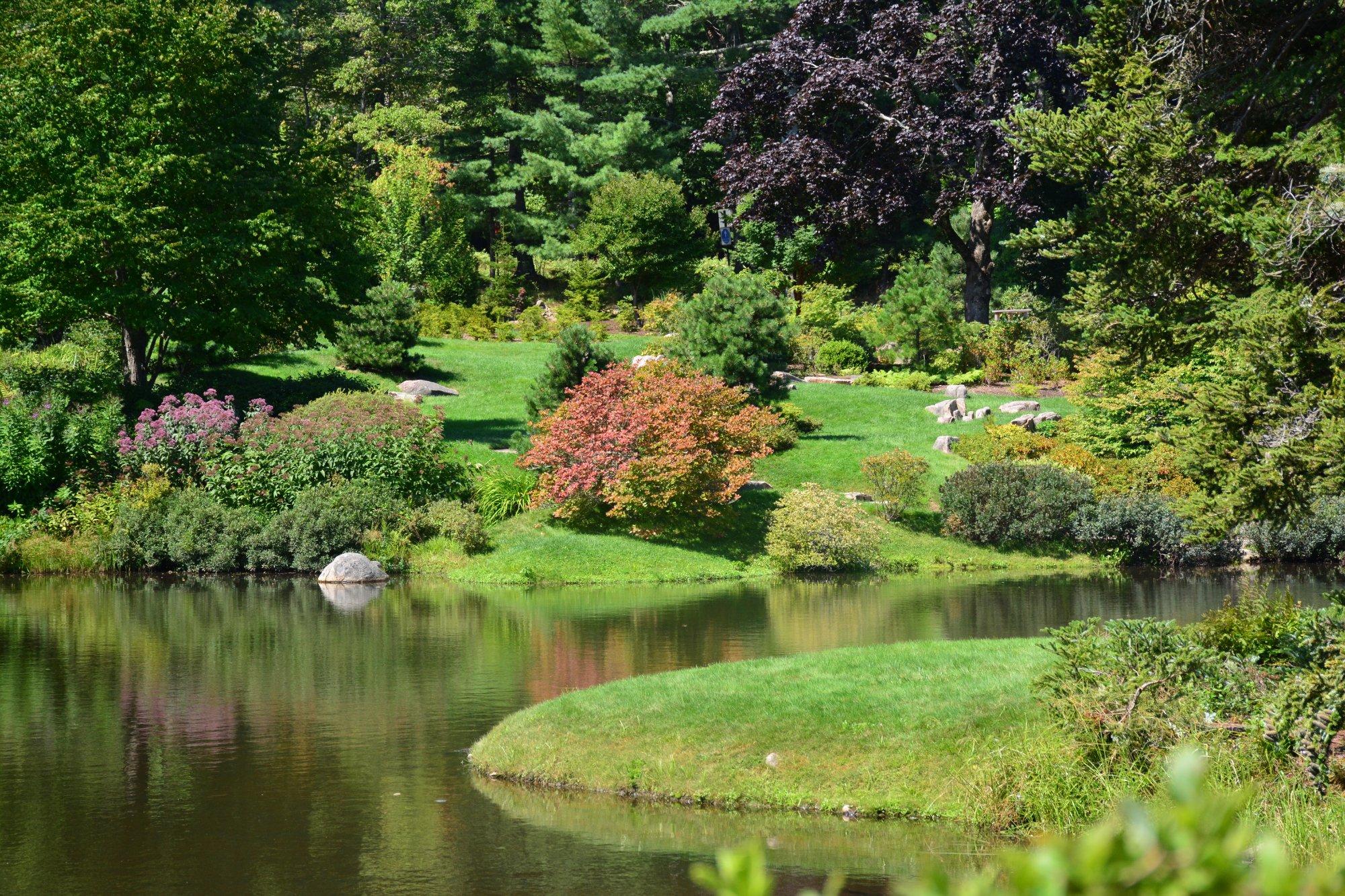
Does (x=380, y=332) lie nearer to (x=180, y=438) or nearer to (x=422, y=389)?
(x=422, y=389)

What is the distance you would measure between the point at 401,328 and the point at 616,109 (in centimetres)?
2173

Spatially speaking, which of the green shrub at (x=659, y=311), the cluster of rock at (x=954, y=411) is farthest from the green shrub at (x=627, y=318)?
the cluster of rock at (x=954, y=411)

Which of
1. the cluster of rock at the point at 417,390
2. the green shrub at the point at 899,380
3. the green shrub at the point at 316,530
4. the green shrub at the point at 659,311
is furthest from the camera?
the green shrub at the point at 659,311

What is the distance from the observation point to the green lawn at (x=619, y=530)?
29.3 metres

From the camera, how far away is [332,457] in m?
31.5

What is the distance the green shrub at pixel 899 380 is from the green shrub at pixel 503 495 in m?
15.4

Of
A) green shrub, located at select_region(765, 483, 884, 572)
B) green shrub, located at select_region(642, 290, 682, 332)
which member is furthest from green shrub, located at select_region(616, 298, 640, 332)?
green shrub, located at select_region(765, 483, 884, 572)

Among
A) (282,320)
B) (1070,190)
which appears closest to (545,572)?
(282,320)

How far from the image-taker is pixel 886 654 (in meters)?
15.4

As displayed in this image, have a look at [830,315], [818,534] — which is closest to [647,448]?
[818,534]

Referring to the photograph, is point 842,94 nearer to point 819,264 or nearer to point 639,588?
point 819,264

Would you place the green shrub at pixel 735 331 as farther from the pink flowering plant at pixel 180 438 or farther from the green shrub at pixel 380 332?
the pink flowering plant at pixel 180 438

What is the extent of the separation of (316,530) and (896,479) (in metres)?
13.0

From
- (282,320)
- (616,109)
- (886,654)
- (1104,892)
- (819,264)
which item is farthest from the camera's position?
(616,109)
